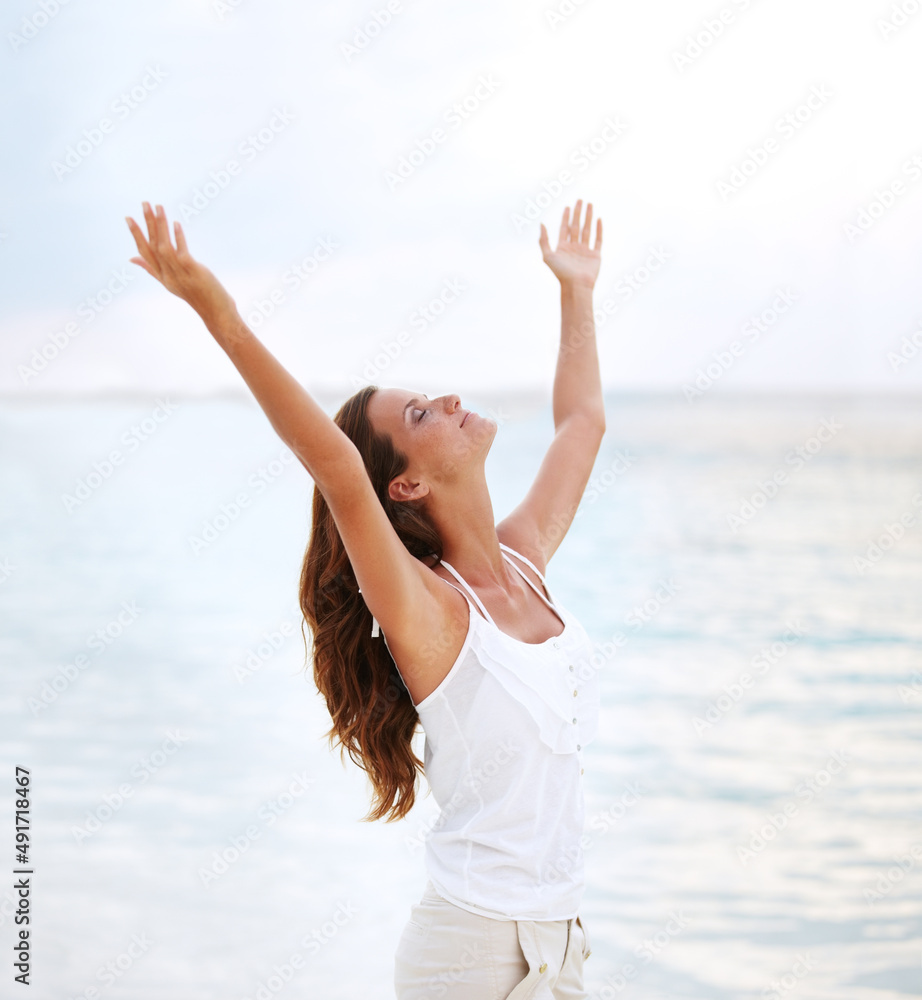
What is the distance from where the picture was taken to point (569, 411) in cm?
222

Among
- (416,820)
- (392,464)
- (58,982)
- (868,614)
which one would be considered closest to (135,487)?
(868,614)

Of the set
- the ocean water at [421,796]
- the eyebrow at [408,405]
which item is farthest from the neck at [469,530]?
the ocean water at [421,796]

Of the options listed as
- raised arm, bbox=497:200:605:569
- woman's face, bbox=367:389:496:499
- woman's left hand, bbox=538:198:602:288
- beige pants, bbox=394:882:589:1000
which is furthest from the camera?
woman's left hand, bbox=538:198:602:288

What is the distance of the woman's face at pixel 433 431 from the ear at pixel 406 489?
13mm

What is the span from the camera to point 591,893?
419cm

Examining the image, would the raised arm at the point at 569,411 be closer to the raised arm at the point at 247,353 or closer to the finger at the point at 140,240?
the raised arm at the point at 247,353

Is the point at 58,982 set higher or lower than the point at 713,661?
lower

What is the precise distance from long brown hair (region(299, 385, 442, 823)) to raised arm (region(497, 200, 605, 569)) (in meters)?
0.31

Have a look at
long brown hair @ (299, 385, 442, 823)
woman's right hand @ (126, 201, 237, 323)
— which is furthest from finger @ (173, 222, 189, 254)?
long brown hair @ (299, 385, 442, 823)

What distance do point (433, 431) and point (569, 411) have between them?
1.80ft

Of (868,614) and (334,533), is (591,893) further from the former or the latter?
(868,614)

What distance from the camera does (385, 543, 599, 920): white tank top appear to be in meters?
1.55

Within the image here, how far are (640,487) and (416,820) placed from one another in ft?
41.8

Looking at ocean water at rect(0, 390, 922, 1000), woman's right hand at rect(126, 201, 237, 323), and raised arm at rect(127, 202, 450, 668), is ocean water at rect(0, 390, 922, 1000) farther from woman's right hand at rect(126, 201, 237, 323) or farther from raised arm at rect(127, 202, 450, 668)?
woman's right hand at rect(126, 201, 237, 323)
